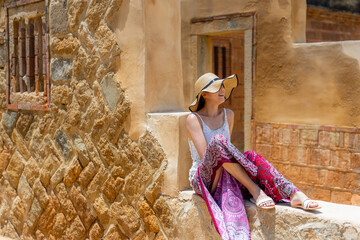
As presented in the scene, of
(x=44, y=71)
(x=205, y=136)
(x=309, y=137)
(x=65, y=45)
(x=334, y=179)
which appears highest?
(x=65, y=45)

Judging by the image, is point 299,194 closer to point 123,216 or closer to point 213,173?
point 213,173

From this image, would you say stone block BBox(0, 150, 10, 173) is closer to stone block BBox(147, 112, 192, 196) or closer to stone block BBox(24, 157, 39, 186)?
stone block BBox(24, 157, 39, 186)

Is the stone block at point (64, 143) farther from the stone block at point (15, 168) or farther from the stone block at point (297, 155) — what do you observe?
the stone block at point (297, 155)

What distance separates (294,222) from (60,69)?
2.30 metres

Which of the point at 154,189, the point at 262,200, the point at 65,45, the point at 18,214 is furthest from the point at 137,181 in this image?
the point at 18,214

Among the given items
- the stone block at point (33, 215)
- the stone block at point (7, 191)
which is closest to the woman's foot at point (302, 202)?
the stone block at point (33, 215)

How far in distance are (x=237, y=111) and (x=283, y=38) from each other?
3663 mm

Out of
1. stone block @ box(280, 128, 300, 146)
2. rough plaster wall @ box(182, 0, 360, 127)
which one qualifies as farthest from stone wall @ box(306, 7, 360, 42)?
stone block @ box(280, 128, 300, 146)

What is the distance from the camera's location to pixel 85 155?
12.1ft

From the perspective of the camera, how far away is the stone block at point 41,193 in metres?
4.09

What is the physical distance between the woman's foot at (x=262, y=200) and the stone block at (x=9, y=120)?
2.64 meters

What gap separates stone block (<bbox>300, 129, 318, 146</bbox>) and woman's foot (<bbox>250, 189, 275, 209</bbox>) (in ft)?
10.6

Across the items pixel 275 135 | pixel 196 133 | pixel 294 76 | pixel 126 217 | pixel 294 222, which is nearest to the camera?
pixel 294 222

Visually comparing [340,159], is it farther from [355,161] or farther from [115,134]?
[115,134]
